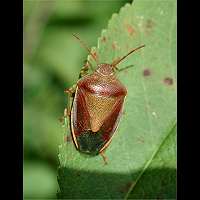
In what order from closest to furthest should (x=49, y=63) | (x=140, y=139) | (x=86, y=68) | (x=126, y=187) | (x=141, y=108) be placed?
(x=126, y=187) < (x=140, y=139) < (x=141, y=108) < (x=86, y=68) < (x=49, y=63)

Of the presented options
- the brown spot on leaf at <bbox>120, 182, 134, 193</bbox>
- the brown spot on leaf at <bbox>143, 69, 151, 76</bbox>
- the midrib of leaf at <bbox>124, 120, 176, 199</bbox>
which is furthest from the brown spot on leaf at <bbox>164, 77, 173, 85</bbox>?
the brown spot on leaf at <bbox>120, 182, 134, 193</bbox>

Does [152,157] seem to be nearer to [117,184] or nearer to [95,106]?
[117,184]

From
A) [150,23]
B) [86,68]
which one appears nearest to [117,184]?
[86,68]

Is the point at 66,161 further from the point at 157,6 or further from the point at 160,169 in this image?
the point at 157,6

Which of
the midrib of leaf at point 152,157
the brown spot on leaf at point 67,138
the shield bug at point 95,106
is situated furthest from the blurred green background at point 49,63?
the midrib of leaf at point 152,157

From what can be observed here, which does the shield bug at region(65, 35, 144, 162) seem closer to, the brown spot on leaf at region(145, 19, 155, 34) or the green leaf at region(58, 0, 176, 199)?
the green leaf at region(58, 0, 176, 199)
